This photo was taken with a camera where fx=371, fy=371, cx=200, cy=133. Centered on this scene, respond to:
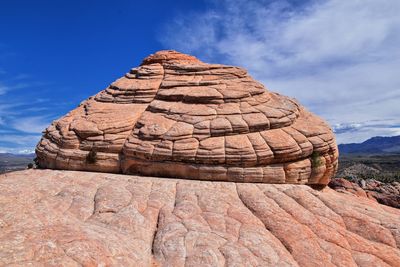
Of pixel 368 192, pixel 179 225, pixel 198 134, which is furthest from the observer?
pixel 368 192

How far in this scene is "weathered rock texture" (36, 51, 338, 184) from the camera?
3062 centimetres

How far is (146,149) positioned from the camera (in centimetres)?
3133

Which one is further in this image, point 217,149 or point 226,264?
point 217,149

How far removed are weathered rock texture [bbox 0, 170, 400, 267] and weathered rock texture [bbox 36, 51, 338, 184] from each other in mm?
2011

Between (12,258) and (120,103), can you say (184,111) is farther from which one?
(12,258)

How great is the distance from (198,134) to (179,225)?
11370 millimetres

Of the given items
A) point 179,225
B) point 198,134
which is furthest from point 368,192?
point 179,225

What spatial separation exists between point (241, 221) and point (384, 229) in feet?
31.4

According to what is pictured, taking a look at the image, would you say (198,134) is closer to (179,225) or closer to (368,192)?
(179,225)

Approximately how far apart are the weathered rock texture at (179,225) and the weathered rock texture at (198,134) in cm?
201

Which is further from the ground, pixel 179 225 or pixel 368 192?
pixel 368 192

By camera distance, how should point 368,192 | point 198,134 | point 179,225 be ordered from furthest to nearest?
point 368,192 < point 198,134 < point 179,225

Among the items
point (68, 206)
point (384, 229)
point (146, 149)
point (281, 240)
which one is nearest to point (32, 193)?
point (68, 206)

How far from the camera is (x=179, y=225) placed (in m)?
21.6
